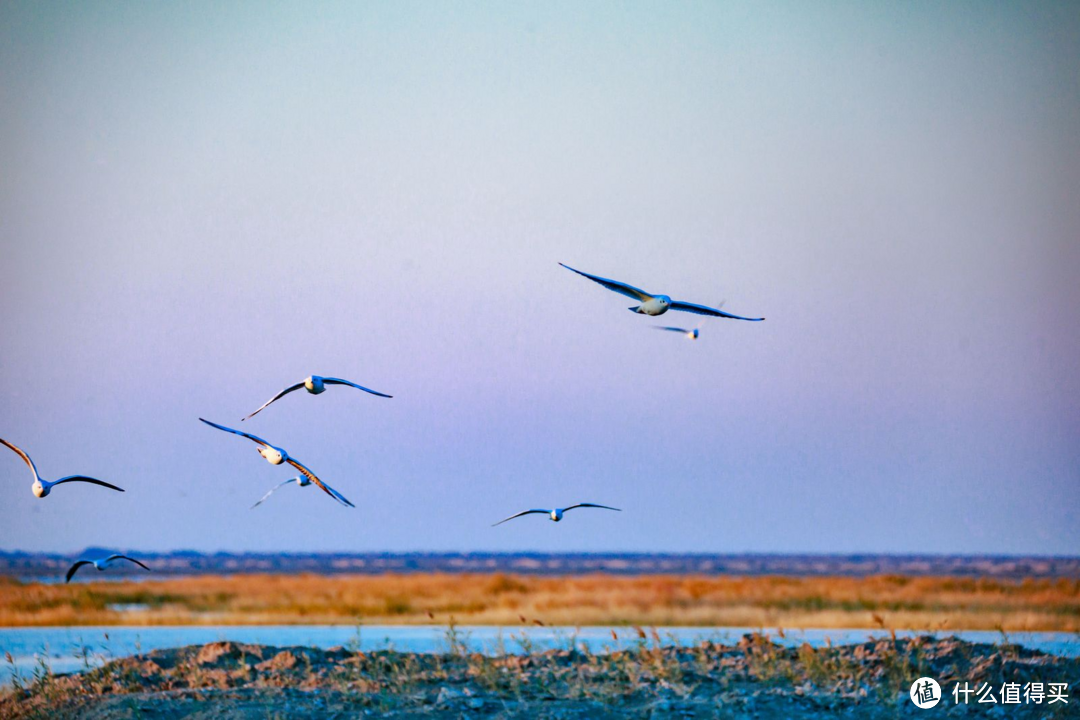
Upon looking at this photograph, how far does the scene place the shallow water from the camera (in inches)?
744

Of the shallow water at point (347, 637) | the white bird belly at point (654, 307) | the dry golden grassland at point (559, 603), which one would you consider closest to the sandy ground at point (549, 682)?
the shallow water at point (347, 637)

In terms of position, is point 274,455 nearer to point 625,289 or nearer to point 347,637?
point 625,289

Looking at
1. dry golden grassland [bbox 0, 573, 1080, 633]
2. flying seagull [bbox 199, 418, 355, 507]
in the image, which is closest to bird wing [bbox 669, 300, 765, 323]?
flying seagull [bbox 199, 418, 355, 507]

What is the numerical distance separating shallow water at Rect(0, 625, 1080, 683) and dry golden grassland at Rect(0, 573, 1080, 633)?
3.06 ft

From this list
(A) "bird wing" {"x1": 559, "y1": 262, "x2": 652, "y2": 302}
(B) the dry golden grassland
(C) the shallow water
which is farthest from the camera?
(B) the dry golden grassland

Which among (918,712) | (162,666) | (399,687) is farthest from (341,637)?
Answer: (918,712)

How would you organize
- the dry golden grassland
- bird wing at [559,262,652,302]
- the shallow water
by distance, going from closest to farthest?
bird wing at [559,262,652,302] → the shallow water → the dry golden grassland

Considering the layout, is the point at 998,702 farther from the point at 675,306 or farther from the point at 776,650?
the point at 675,306

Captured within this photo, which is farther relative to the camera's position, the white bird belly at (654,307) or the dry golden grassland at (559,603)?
the dry golden grassland at (559,603)

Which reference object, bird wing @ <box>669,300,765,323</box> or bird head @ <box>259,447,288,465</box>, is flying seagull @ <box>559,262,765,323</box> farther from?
bird head @ <box>259,447,288,465</box>

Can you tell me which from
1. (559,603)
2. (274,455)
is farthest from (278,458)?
(559,603)

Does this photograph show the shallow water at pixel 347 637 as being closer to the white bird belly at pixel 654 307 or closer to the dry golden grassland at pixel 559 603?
the dry golden grassland at pixel 559 603

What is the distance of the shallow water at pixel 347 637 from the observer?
18.9m

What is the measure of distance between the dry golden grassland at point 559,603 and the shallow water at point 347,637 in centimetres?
93
